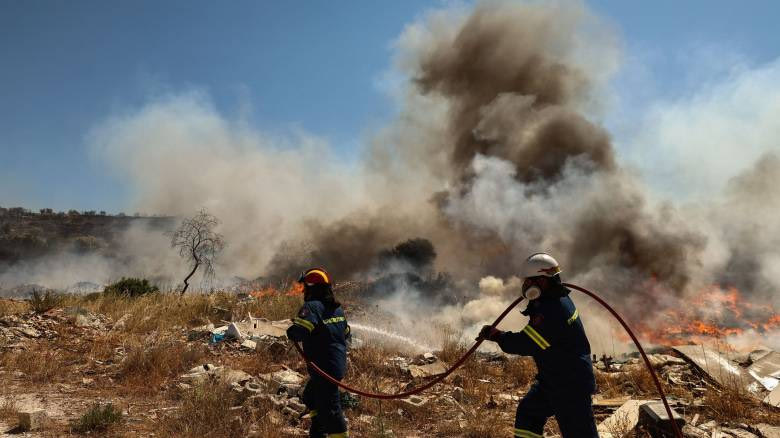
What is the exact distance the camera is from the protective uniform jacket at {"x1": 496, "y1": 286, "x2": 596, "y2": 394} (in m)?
3.53

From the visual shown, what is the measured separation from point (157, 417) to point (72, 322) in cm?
616

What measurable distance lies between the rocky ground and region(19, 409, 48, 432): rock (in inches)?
0.6

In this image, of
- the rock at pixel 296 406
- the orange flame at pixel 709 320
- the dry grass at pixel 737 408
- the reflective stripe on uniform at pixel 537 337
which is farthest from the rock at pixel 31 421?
the orange flame at pixel 709 320

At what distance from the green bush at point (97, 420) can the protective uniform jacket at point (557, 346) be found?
4579 mm

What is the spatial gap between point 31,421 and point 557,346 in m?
5.61

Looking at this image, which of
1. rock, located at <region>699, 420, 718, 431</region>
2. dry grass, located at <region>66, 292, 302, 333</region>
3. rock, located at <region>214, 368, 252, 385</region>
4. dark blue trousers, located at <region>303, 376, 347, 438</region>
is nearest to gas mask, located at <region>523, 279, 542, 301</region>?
dark blue trousers, located at <region>303, 376, 347, 438</region>

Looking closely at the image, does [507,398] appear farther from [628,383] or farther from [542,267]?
[542,267]

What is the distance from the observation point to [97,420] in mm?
5223

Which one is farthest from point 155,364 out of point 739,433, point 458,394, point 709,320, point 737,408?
point 709,320

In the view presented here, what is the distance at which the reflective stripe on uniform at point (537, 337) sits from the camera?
3.48 m

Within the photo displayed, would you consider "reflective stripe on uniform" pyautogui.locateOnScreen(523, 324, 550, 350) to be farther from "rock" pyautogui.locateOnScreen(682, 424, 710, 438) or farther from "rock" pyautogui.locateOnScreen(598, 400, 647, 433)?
"rock" pyautogui.locateOnScreen(682, 424, 710, 438)

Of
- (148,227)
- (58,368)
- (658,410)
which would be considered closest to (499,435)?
(658,410)

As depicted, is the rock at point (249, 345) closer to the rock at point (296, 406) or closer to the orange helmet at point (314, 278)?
the rock at point (296, 406)

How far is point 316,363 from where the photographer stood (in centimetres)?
447
